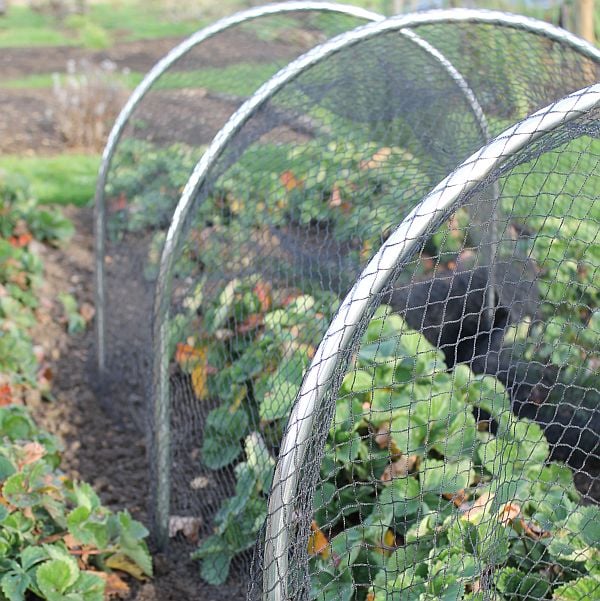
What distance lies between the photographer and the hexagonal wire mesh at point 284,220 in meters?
2.69

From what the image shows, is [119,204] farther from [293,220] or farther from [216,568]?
[216,568]

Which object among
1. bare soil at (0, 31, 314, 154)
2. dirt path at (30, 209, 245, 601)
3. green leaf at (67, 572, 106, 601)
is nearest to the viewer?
green leaf at (67, 572, 106, 601)

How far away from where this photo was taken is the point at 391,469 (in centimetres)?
205

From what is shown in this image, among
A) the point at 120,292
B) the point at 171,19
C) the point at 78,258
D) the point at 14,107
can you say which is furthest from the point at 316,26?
the point at 171,19

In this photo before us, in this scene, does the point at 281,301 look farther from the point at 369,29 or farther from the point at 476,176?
the point at 476,176

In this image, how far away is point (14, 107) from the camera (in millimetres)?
9133

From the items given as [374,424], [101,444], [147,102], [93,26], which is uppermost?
[93,26]

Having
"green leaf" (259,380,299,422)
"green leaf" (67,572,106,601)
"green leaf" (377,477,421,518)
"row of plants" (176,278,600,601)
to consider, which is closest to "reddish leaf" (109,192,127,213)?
"row of plants" (176,278,600,601)

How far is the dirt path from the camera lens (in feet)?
9.67

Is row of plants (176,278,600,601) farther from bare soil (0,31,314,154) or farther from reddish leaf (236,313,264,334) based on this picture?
bare soil (0,31,314,154)

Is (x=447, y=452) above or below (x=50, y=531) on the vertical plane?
above

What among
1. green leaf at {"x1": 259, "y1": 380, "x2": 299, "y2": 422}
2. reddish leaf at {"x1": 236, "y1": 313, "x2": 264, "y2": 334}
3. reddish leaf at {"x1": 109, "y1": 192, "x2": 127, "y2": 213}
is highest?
reddish leaf at {"x1": 109, "y1": 192, "x2": 127, "y2": 213}

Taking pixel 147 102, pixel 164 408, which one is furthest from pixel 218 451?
pixel 147 102

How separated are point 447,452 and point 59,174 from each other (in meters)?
5.34
